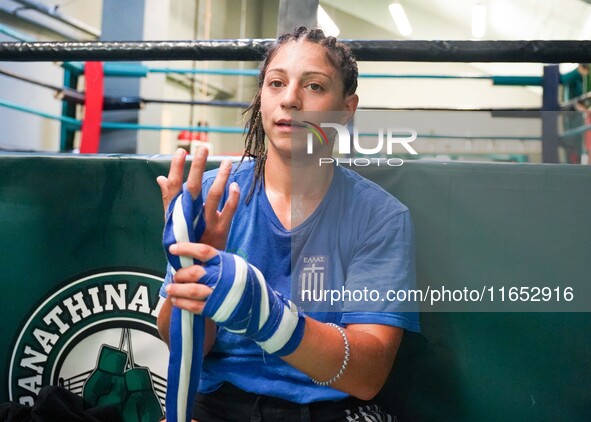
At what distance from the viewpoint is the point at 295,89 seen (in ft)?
3.67

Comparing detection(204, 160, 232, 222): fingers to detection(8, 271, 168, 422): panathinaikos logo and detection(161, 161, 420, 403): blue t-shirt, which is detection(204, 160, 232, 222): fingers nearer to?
detection(161, 161, 420, 403): blue t-shirt

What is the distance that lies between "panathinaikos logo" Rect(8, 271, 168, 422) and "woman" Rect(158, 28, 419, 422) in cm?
27

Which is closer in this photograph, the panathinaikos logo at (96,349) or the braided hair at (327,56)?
the braided hair at (327,56)

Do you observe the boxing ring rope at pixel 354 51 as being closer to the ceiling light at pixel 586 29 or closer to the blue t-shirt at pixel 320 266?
the blue t-shirt at pixel 320 266

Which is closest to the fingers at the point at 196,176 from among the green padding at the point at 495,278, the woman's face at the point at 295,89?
the woman's face at the point at 295,89

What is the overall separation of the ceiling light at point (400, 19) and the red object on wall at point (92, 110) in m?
7.18

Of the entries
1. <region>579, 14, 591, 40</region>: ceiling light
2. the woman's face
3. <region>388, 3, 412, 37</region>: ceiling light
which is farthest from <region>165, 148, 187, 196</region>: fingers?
<region>388, 3, 412, 37</region>: ceiling light

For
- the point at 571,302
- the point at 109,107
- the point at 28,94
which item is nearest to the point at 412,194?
the point at 571,302

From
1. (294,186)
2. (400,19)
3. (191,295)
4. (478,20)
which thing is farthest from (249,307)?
(400,19)

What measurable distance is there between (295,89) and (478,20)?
29.7ft

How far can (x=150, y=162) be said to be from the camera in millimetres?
1358

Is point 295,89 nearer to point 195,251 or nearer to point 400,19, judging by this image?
point 195,251

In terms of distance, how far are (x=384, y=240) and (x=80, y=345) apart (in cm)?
76

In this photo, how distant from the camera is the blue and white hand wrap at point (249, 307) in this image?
794 mm
